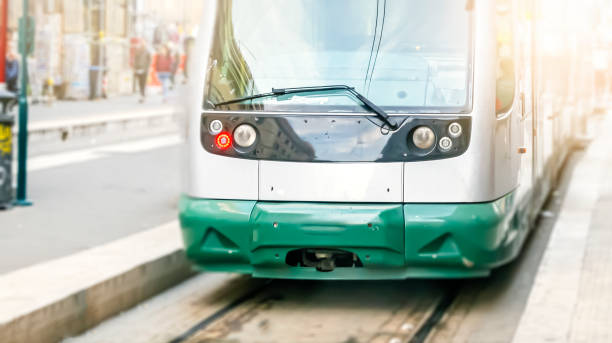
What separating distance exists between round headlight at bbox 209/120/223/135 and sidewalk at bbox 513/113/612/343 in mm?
1985

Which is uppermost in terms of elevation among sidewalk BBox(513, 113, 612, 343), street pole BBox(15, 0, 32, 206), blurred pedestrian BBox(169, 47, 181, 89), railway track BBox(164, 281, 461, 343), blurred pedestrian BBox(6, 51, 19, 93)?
blurred pedestrian BBox(169, 47, 181, 89)

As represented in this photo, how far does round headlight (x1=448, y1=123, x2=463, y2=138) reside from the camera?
235 inches

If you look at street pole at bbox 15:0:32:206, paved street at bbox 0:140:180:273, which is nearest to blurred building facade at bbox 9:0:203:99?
paved street at bbox 0:140:180:273

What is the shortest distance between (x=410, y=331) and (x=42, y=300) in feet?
6.40

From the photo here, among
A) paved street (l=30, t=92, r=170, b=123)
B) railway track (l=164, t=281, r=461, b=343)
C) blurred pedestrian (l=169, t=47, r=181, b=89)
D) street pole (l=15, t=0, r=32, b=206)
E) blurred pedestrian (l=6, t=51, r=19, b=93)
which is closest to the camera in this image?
railway track (l=164, t=281, r=461, b=343)

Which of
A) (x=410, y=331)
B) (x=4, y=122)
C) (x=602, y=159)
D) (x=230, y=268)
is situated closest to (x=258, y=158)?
(x=230, y=268)

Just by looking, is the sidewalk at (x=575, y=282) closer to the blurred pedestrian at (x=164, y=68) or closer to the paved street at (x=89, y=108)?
the paved street at (x=89, y=108)

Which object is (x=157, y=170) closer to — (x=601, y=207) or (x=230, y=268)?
(x=601, y=207)

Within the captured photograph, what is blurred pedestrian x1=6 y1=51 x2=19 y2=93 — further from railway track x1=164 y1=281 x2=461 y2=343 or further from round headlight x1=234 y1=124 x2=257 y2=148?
round headlight x1=234 y1=124 x2=257 y2=148

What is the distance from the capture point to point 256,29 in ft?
20.8

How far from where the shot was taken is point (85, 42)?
26781mm

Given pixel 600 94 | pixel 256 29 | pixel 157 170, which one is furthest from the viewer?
pixel 600 94

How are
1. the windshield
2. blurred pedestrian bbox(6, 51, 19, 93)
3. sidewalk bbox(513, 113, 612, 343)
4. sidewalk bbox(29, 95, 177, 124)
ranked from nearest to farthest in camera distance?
sidewalk bbox(513, 113, 612, 343) < the windshield < sidewalk bbox(29, 95, 177, 124) < blurred pedestrian bbox(6, 51, 19, 93)

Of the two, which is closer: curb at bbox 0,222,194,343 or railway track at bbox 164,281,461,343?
curb at bbox 0,222,194,343
